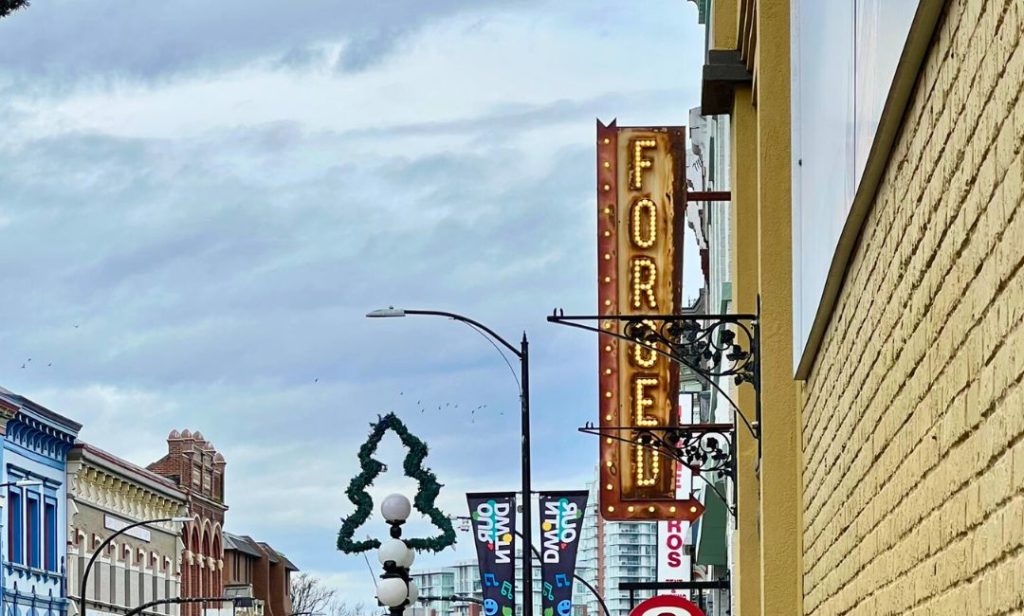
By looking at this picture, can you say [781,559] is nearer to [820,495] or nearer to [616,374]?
[820,495]

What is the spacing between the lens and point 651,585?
26.5 metres

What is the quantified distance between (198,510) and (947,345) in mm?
85061

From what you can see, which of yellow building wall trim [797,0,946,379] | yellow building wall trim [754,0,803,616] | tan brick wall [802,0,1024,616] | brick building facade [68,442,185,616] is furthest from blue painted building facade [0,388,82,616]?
tan brick wall [802,0,1024,616]

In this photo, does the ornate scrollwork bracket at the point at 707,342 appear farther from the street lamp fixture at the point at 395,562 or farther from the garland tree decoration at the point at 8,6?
the garland tree decoration at the point at 8,6

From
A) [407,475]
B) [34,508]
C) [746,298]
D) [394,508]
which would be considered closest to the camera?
[746,298]

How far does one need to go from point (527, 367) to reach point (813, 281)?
19082mm

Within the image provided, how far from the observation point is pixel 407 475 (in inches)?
1105

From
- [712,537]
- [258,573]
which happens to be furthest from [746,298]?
[258,573]

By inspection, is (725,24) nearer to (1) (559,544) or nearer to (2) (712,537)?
(1) (559,544)

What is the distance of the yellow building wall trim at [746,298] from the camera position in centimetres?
1536

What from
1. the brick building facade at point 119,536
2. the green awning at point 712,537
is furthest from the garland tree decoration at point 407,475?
the brick building facade at point 119,536

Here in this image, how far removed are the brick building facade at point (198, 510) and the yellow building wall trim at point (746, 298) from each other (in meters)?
70.9

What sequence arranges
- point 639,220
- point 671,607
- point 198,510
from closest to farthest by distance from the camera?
point 671,607 < point 639,220 < point 198,510

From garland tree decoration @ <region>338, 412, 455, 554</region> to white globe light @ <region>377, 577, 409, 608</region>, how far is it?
704 cm
